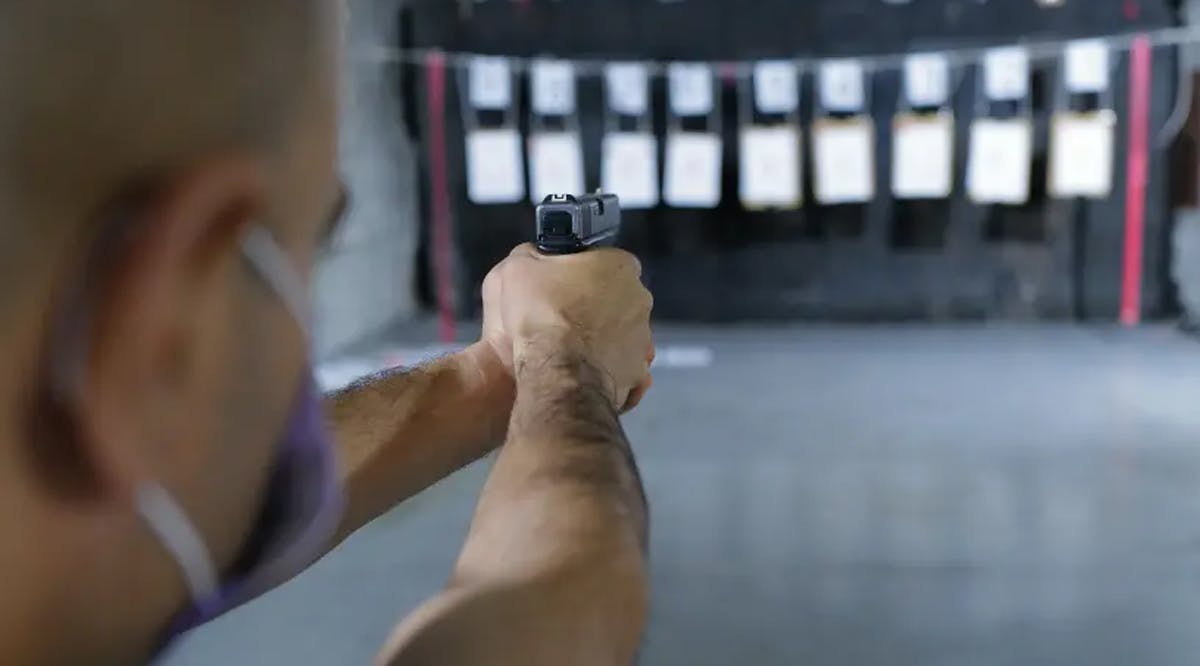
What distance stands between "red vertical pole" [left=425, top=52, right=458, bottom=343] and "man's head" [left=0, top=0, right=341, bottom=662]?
13.5ft

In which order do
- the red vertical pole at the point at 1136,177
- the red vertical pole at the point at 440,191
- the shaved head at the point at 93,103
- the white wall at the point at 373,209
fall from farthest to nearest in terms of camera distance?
1. the red vertical pole at the point at 440,191
2. the red vertical pole at the point at 1136,177
3. the white wall at the point at 373,209
4. the shaved head at the point at 93,103

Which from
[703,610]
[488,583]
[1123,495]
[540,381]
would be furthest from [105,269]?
[1123,495]

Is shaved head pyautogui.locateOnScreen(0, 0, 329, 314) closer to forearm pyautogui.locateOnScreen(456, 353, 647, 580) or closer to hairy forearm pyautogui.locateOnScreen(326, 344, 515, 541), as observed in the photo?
forearm pyautogui.locateOnScreen(456, 353, 647, 580)

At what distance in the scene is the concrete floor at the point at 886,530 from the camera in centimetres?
181

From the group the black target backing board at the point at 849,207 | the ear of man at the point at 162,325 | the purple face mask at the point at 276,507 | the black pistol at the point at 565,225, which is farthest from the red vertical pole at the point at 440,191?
the ear of man at the point at 162,325

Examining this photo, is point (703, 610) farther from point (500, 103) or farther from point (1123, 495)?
point (500, 103)

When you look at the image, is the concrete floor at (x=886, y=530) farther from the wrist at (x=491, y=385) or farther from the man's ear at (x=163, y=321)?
the man's ear at (x=163, y=321)

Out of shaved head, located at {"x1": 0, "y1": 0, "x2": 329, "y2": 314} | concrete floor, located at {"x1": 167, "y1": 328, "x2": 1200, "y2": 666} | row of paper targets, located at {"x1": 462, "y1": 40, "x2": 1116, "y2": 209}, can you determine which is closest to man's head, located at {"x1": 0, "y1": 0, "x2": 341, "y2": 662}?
shaved head, located at {"x1": 0, "y1": 0, "x2": 329, "y2": 314}

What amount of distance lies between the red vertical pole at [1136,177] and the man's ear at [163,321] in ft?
14.3

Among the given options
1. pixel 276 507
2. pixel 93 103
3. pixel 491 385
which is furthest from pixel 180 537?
pixel 491 385

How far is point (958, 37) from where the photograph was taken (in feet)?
14.1

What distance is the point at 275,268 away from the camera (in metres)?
0.44

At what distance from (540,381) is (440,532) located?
1557 mm

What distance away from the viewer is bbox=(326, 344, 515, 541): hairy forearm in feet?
2.91
